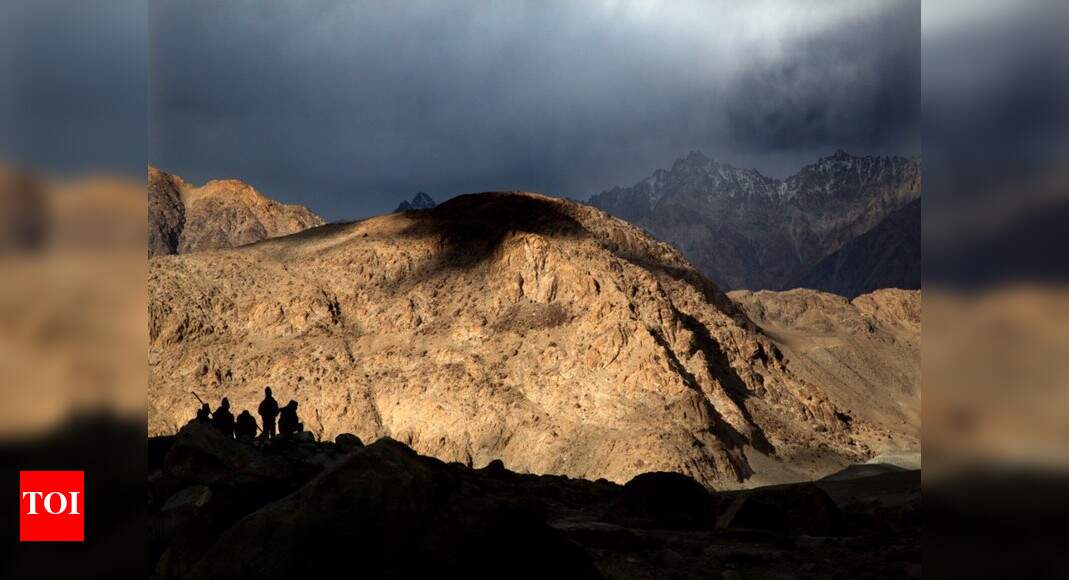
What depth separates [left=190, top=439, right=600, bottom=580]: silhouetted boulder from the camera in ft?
17.7

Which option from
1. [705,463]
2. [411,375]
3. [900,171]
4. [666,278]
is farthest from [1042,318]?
[900,171]

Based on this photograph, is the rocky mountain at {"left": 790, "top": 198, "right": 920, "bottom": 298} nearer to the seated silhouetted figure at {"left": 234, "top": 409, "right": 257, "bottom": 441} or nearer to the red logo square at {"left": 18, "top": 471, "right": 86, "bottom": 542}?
the seated silhouetted figure at {"left": 234, "top": 409, "right": 257, "bottom": 441}

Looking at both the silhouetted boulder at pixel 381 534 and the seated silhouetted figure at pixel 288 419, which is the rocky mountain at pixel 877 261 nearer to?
the seated silhouetted figure at pixel 288 419

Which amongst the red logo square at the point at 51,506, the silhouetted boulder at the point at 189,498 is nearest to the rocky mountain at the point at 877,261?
the silhouetted boulder at the point at 189,498

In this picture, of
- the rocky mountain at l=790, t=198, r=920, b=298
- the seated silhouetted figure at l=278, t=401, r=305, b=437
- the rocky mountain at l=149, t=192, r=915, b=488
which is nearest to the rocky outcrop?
the rocky mountain at l=149, t=192, r=915, b=488

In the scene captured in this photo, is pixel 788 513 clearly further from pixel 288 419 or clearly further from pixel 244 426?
pixel 244 426

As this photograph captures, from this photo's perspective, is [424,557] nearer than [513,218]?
Yes

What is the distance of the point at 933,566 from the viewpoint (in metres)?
2.39

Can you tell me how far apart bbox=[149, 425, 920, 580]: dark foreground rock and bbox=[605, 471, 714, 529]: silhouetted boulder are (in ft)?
0.08

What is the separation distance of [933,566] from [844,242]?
161 metres

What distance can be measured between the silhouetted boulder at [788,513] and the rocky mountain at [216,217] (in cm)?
9533

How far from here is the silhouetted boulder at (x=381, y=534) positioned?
5410 mm

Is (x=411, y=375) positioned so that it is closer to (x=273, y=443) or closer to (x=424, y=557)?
(x=273, y=443)

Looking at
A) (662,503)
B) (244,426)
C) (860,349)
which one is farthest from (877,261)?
(244,426)
